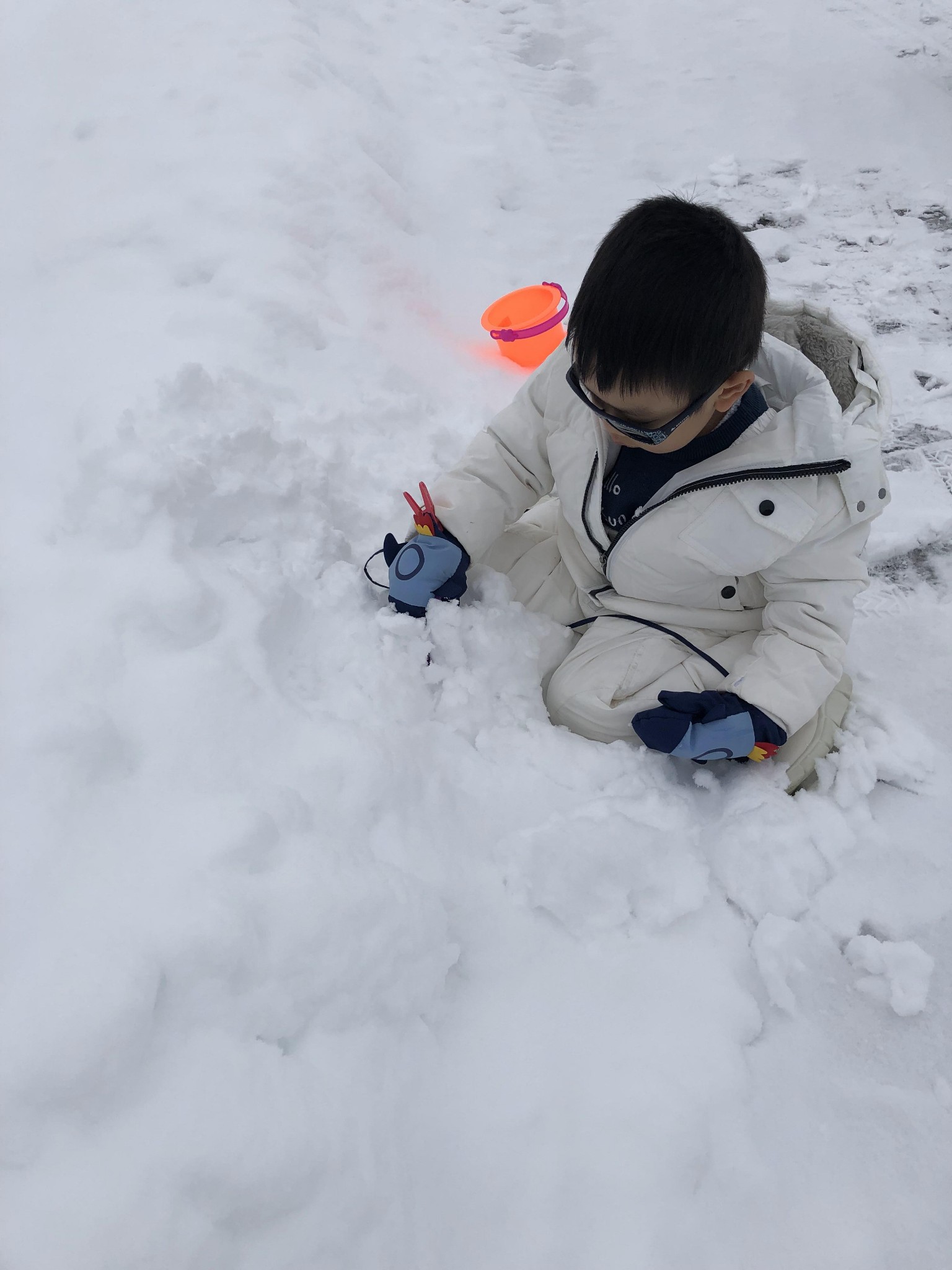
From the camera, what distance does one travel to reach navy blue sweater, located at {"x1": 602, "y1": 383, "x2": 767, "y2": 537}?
127 cm

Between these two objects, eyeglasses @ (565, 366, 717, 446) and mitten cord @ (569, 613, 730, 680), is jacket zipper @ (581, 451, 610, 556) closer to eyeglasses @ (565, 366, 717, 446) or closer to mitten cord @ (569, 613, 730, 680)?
mitten cord @ (569, 613, 730, 680)

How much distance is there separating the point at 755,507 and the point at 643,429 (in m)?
0.23

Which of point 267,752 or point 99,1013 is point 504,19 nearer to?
point 267,752

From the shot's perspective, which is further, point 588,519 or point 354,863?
point 588,519

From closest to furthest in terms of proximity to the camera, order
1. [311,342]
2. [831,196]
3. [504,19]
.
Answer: [311,342] < [831,196] < [504,19]

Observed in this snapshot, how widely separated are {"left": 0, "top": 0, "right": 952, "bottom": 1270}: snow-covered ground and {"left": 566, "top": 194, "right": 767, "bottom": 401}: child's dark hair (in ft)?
1.76

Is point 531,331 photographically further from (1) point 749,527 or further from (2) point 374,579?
(1) point 749,527

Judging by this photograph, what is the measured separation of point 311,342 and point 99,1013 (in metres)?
1.48

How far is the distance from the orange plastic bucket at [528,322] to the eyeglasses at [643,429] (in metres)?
1.06

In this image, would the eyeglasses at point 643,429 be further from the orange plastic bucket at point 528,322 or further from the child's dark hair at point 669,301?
the orange plastic bucket at point 528,322

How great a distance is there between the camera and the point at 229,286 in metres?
1.94

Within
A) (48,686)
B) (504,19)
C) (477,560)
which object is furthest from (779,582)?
(504,19)

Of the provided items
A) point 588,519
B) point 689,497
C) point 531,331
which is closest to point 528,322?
point 531,331

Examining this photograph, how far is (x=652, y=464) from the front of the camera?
1343 millimetres
